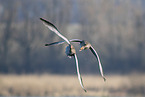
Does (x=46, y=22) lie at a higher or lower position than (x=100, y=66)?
higher

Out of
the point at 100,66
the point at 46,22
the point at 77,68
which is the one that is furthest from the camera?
the point at 100,66

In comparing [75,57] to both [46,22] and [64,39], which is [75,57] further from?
[46,22]

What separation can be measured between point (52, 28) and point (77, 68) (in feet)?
6.37

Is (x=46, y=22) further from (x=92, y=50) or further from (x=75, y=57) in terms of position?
(x=92, y=50)

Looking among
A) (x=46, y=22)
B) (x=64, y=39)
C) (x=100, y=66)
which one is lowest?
(x=100, y=66)

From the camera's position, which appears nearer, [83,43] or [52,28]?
[52,28]

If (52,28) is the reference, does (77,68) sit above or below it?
below

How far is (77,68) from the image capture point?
9461 mm

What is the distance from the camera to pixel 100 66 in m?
10.2

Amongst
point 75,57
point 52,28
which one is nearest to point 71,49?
point 75,57

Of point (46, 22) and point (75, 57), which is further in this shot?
point (75, 57)

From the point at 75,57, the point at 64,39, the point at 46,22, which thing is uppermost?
the point at 46,22

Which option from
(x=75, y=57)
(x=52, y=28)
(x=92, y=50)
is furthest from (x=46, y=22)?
(x=92, y=50)

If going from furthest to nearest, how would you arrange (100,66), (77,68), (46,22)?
(100,66), (77,68), (46,22)
